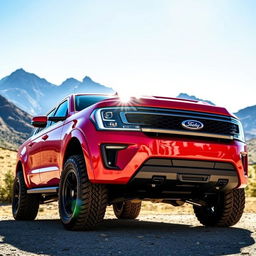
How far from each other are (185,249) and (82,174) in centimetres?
166

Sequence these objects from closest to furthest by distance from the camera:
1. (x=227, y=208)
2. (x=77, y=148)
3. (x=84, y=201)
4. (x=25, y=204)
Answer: (x=84, y=201) → (x=77, y=148) → (x=227, y=208) → (x=25, y=204)

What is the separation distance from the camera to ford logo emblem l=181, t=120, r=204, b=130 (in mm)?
5566

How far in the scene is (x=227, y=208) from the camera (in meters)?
6.36

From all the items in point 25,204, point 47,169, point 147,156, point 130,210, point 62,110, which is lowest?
point 130,210

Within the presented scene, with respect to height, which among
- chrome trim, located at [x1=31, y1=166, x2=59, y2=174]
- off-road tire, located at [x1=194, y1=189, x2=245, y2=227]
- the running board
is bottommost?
off-road tire, located at [x1=194, y1=189, x2=245, y2=227]

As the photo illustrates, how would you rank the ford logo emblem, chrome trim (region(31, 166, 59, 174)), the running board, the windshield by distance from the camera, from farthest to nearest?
the windshield < chrome trim (region(31, 166, 59, 174)) < the running board < the ford logo emblem

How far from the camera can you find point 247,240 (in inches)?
201

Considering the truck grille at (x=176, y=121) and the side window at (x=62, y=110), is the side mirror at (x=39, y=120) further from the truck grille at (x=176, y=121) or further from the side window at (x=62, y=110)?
the truck grille at (x=176, y=121)

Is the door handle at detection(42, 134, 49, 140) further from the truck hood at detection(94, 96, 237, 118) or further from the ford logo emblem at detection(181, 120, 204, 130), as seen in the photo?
the ford logo emblem at detection(181, 120, 204, 130)

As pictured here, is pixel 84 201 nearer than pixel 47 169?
Yes

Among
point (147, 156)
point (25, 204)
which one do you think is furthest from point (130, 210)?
point (147, 156)

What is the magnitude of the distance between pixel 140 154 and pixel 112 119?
56 centimetres

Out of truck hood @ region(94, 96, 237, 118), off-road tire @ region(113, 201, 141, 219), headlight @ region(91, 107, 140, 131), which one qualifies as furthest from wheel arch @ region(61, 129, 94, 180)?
off-road tire @ region(113, 201, 141, 219)

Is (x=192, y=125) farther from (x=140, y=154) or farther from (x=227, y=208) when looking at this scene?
(x=227, y=208)
